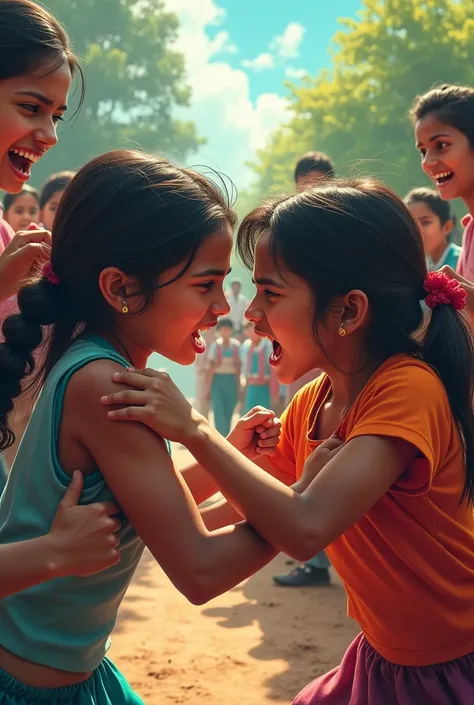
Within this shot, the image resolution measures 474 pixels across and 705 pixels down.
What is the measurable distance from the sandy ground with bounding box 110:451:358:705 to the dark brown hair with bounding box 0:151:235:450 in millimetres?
2204

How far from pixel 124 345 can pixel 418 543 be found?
87 cm

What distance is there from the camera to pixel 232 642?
4.63 meters

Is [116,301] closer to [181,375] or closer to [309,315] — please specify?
[309,315]

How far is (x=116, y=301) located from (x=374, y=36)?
2760 centimetres

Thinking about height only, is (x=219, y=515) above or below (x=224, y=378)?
below

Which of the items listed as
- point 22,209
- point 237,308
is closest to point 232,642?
point 22,209

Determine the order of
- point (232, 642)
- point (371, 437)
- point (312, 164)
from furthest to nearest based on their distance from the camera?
point (312, 164) → point (232, 642) → point (371, 437)

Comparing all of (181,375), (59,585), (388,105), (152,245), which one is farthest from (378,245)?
(181,375)

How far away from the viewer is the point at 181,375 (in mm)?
65625

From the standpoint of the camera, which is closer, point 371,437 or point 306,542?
point 306,542

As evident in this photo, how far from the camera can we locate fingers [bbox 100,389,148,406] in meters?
1.87

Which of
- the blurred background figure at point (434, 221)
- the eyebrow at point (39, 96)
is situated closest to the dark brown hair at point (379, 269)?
the eyebrow at point (39, 96)

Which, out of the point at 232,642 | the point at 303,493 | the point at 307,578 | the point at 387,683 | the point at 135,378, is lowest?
the point at 232,642

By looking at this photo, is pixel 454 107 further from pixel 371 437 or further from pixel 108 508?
pixel 108 508
